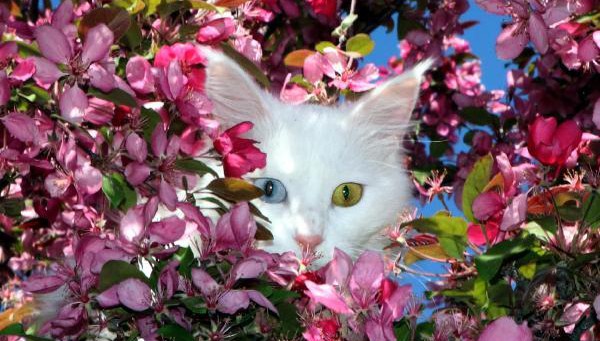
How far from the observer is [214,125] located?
2.25 metres

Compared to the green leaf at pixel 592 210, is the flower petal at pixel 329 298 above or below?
below

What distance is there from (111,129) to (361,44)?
1141 mm

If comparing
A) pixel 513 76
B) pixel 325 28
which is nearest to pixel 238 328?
pixel 325 28

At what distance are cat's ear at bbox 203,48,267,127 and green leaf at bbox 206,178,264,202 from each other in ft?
1.71

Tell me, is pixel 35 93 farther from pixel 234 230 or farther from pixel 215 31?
pixel 234 230

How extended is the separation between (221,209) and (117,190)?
0.30m

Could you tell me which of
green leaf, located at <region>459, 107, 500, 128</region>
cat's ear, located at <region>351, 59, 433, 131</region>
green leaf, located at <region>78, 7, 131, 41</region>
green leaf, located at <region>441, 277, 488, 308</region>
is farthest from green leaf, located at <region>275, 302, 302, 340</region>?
green leaf, located at <region>459, 107, 500, 128</region>

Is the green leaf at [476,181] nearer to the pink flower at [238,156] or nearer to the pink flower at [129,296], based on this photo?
the pink flower at [238,156]

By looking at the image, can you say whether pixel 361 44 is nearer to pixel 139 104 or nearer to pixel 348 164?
pixel 348 164

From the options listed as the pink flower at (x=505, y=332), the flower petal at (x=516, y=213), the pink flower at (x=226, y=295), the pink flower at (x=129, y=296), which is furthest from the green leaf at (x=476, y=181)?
the pink flower at (x=129, y=296)

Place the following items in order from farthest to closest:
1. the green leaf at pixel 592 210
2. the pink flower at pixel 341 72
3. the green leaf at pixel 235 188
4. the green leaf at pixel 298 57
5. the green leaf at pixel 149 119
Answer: the green leaf at pixel 298 57 → the pink flower at pixel 341 72 → the green leaf at pixel 149 119 → the green leaf at pixel 235 188 → the green leaf at pixel 592 210

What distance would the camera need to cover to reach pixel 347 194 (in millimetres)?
2713

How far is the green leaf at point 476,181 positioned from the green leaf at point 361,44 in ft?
4.29

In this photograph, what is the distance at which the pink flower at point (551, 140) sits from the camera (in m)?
1.79
